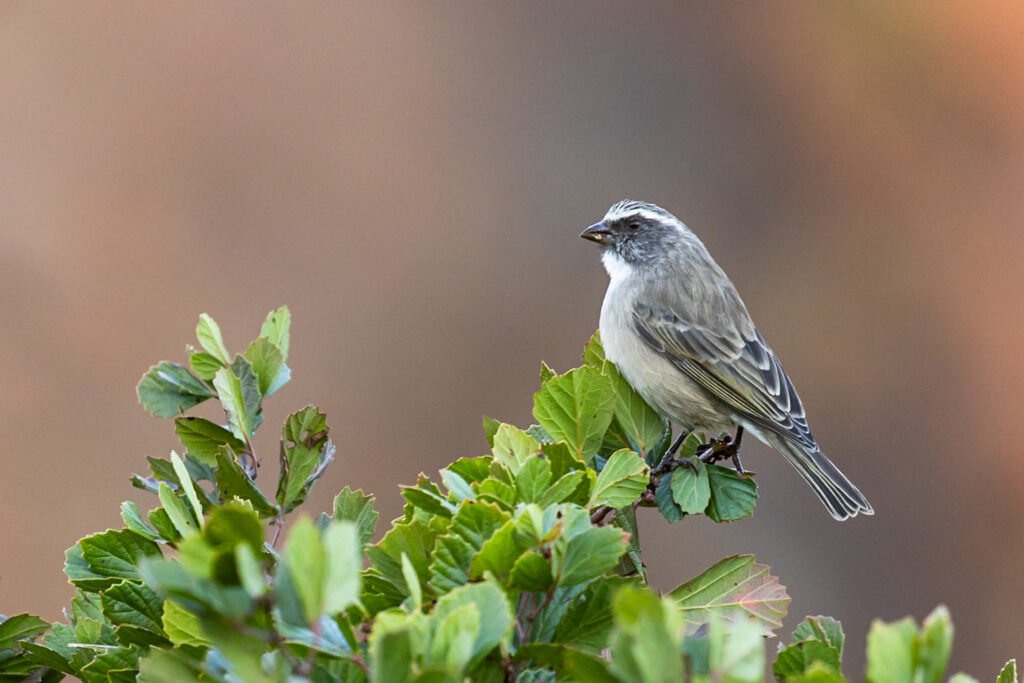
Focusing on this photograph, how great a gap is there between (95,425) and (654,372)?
5.39 meters

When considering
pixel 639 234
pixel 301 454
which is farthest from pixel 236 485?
pixel 639 234

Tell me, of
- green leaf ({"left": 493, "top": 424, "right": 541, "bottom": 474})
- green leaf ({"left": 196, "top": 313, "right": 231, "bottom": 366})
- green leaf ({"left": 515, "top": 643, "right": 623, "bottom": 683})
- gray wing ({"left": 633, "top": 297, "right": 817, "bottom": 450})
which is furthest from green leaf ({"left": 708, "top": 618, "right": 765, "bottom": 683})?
gray wing ({"left": 633, "top": 297, "right": 817, "bottom": 450})

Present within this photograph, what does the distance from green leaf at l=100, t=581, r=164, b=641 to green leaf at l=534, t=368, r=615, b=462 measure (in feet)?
2.84

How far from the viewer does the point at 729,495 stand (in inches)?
109

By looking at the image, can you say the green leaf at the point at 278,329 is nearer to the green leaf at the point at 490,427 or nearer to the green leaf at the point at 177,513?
the green leaf at the point at 490,427

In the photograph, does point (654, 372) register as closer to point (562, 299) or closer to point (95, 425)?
point (562, 299)

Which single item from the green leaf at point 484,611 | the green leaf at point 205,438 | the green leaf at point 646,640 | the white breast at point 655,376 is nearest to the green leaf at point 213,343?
the green leaf at point 205,438

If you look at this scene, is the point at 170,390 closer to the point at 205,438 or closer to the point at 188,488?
the point at 205,438

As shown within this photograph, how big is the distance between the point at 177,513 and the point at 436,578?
1.91 ft

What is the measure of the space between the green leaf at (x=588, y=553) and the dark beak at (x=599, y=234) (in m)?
4.33

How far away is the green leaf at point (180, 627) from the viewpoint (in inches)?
75.4

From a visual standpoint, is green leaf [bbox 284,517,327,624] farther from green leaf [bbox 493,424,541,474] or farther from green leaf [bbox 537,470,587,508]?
green leaf [bbox 493,424,541,474]

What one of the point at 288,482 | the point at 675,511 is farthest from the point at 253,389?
the point at 675,511

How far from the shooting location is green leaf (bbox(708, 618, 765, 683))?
139 cm
